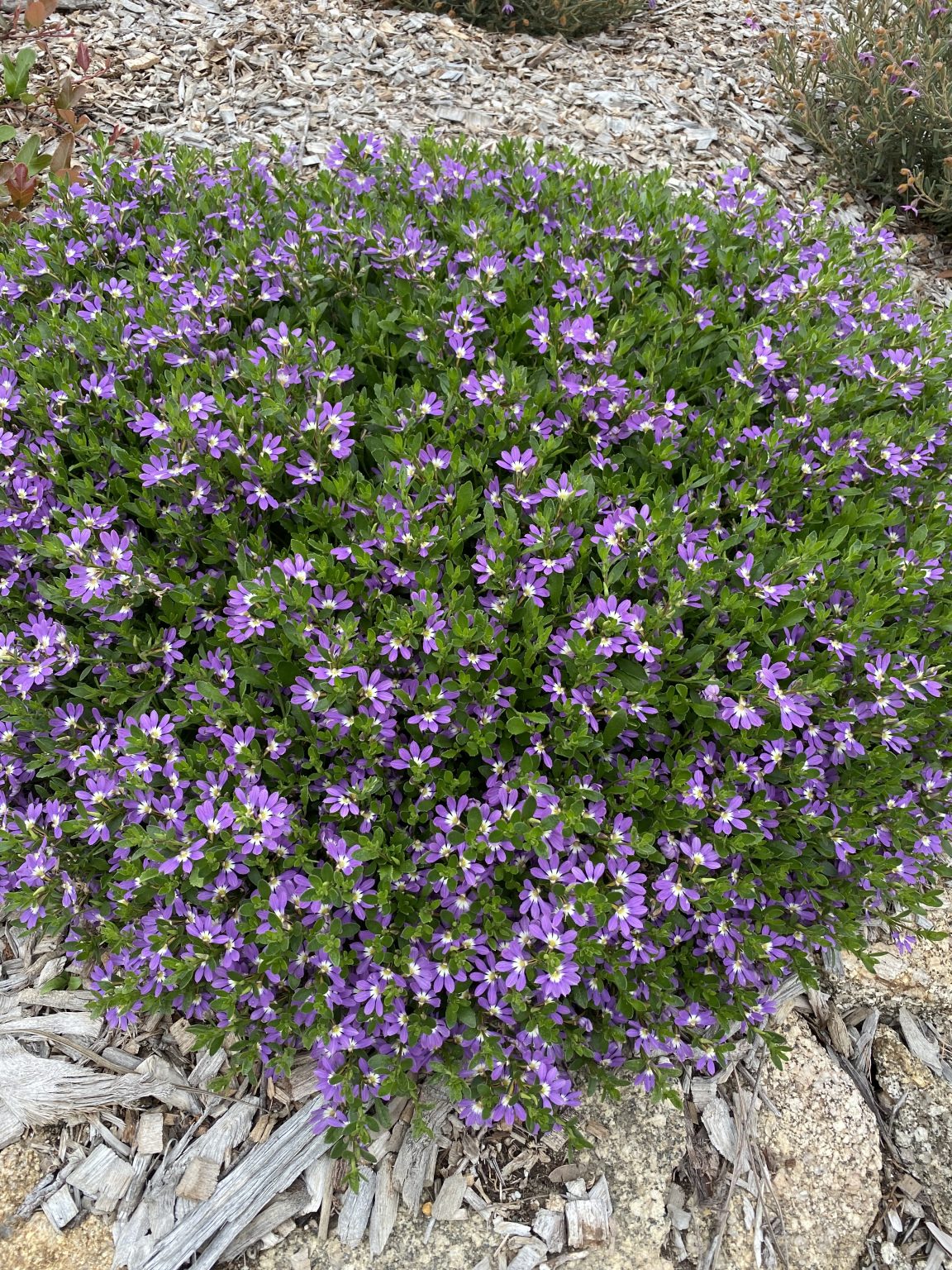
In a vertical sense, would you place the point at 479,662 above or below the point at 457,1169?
above

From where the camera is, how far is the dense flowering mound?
8.76 feet

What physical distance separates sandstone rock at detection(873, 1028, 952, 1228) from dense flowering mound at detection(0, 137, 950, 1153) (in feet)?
1.69

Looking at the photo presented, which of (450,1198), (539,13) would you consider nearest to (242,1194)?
(450,1198)

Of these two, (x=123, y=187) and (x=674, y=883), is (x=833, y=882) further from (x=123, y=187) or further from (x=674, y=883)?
(x=123, y=187)

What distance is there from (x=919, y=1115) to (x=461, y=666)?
7.54ft

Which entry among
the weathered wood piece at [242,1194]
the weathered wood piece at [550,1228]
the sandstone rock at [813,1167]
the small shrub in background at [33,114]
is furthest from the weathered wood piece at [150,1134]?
the small shrub in background at [33,114]

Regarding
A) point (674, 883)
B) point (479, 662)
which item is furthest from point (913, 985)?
point (479, 662)

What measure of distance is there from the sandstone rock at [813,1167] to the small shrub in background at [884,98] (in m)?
5.51

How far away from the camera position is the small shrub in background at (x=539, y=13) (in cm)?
714

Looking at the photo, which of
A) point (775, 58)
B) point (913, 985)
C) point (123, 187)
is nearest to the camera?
point (913, 985)

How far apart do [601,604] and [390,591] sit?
73cm

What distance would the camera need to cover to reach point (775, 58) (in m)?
7.01

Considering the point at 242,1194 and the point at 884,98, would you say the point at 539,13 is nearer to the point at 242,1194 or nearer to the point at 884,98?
the point at 884,98

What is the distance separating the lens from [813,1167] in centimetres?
297
